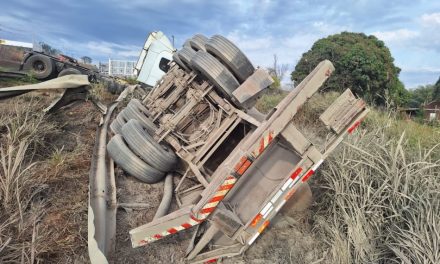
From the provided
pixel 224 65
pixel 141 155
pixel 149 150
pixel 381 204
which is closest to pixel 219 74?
pixel 224 65

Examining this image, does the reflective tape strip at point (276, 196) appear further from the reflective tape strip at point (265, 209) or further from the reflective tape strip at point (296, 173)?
the reflective tape strip at point (296, 173)

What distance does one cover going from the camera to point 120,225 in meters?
→ 3.05

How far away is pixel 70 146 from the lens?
4133mm

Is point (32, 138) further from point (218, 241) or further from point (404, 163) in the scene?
point (404, 163)

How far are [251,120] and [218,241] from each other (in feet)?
4.15

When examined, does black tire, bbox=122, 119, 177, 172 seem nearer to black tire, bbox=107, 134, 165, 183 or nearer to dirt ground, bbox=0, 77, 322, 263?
black tire, bbox=107, 134, 165, 183

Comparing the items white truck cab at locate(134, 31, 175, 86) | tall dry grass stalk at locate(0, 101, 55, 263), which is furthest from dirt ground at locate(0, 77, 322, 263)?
white truck cab at locate(134, 31, 175, 86)

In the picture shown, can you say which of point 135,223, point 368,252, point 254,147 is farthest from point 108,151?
point 368,252

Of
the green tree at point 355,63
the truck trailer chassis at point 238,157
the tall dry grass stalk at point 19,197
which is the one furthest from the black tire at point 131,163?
the green tree at point 355,63

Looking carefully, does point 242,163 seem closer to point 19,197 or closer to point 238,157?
point 238,157

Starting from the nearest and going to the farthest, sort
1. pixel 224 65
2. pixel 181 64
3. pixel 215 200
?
pixel 215 200, pixel 224 65, pixel 181 64

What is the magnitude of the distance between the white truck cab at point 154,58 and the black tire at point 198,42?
702 centimetres

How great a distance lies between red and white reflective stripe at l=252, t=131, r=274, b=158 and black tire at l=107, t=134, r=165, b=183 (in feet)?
5.26

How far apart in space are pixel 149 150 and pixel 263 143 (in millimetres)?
1601
